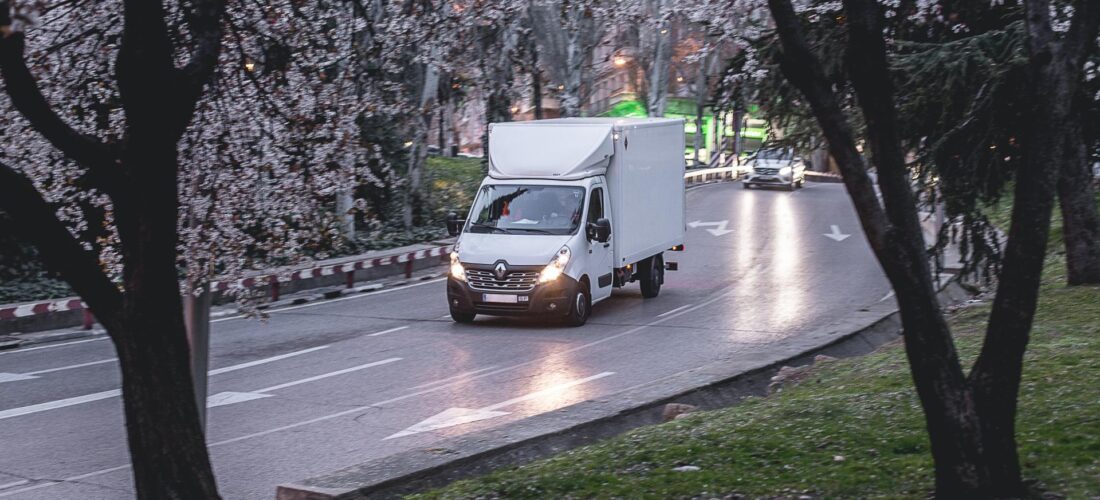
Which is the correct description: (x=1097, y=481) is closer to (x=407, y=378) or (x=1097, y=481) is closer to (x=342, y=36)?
(x=407, y=378)

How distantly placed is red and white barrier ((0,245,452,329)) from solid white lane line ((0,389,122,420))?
6.09ft

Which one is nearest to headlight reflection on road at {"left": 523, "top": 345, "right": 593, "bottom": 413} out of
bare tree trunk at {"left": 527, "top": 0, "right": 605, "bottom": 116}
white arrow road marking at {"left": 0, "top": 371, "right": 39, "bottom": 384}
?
white arrow road marking at {"left": 0, "top": 371, "right": 39, "bottom": 384}

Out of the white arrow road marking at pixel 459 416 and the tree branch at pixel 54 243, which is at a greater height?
the tree branch at pixel 54 243

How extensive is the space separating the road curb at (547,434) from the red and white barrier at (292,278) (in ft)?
18.2

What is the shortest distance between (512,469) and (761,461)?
173 centimetres

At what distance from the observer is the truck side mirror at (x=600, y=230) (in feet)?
61.1

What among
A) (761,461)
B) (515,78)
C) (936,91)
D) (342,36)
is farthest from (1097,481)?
(515,78)

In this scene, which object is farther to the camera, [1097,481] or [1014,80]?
[1014,80]

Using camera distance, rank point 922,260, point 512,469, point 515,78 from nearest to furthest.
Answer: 1. point 922,260
2. point 512,469
3. point 515,78

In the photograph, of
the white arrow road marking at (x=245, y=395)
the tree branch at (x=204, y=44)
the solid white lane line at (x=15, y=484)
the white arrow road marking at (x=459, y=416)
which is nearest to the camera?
the tree branch at (x=204, y=44)

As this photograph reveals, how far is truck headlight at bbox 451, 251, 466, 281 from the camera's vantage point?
18.4 meters

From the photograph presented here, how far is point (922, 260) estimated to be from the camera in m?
6.47

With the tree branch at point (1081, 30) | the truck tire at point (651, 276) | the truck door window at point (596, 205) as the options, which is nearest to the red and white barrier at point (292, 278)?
the truck door window at point (596, 205)

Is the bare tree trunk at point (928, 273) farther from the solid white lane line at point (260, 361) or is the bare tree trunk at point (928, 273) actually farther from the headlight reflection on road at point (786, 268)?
the headlight reflection on road at point (786, 268)
